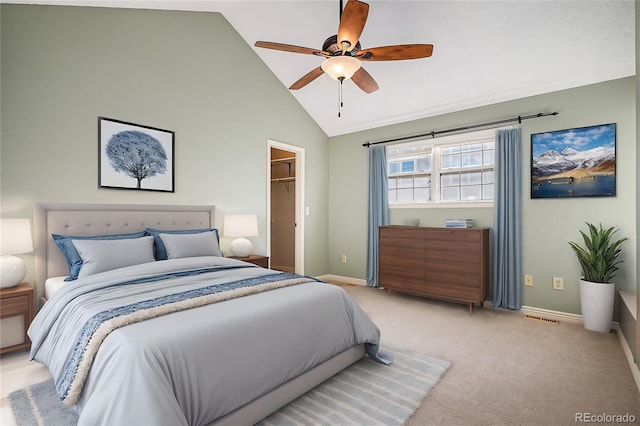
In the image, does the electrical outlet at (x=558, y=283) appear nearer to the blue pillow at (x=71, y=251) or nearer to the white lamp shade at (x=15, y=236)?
the blue pillow at (x=71, y=251)

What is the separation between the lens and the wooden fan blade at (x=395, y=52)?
7.77ft

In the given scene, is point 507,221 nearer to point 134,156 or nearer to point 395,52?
point 395,52

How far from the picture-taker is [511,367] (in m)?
2.41

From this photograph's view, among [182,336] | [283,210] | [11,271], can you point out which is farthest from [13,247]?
[283,210]

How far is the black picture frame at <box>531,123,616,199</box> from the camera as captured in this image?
3217mm

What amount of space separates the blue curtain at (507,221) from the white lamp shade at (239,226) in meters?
2.87

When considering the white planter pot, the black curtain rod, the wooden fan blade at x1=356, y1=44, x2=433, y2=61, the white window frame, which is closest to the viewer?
the wooden fan blade at x1=356, y1=44, x2=433, y2=61

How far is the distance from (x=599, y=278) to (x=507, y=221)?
3.20ft

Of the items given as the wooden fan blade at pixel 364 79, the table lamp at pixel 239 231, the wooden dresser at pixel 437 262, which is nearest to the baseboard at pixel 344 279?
the wooden dresser at pixel 437 262

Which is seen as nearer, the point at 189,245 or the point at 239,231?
the point at 189,245

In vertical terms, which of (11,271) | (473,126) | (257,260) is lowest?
(257,260)

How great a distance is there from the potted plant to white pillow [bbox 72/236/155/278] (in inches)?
158

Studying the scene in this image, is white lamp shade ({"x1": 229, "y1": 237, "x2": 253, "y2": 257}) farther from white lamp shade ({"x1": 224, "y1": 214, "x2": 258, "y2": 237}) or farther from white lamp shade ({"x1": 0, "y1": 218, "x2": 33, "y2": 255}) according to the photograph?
white lamp shade ({"x1": 0, "y1": 218, "x2": 33, "y2": 255})

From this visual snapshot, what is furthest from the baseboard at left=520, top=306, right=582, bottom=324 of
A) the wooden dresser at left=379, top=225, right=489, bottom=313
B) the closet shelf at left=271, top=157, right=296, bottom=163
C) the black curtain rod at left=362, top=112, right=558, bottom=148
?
the closet shelf at left=271, top=157, right=296, bottom=163
